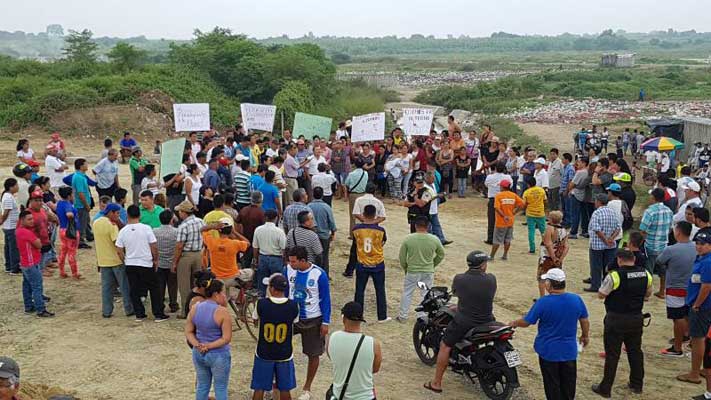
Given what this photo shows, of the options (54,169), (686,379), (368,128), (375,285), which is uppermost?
(368,128)

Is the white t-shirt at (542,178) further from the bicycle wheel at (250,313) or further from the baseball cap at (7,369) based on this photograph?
the baseball cap at (7,369)

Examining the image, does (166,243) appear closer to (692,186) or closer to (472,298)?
(472,298)

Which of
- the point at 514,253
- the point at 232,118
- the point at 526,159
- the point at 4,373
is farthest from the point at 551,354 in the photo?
the point at 232,118

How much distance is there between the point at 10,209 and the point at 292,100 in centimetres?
2197

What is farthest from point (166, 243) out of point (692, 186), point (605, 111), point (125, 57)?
point (605, 111)

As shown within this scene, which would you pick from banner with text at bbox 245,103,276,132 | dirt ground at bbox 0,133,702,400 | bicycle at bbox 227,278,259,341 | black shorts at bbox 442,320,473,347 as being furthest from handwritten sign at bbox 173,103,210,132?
black shorts at bbox 442,320,473,347

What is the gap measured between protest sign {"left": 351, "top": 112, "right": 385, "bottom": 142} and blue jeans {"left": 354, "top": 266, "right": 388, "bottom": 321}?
8.97 m

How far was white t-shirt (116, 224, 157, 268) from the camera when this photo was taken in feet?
29.9

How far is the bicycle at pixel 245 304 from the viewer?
8.98 m

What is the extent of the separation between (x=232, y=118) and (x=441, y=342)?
24.7 m

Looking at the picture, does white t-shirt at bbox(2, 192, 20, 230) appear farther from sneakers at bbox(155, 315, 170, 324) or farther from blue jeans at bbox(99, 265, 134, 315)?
sneakers at bbox(155, 315, 170, 324)

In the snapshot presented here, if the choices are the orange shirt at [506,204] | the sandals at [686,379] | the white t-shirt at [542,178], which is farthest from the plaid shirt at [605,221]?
the white t-shirt at [542,178]

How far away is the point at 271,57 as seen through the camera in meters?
35.7

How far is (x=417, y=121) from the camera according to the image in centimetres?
1927
